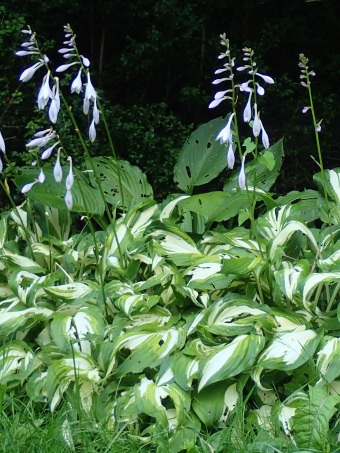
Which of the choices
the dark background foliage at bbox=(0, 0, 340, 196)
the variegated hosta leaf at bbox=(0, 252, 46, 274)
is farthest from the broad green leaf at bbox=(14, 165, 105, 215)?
the dark background foliage at bbox=(0, 0, 340, 196)

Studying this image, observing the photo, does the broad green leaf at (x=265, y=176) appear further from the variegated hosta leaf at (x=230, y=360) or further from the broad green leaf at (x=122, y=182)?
the variegated hosta leaf at (x=230, y=360)

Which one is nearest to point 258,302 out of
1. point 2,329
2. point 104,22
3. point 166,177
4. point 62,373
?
point 62,373

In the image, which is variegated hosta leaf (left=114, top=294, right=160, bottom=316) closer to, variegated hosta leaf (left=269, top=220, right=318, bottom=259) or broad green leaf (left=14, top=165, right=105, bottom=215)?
variegated hosta leaf (left=269, top=220, right=318, bottom=259)

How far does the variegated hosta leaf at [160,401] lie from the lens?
2.67 meters

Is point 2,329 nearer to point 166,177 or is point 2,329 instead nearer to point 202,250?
point 202,250

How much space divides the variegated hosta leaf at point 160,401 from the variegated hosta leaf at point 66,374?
0.71 feet

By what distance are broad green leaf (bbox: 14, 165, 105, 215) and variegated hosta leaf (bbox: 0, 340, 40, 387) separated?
92 centimetres

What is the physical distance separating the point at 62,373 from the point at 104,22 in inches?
157

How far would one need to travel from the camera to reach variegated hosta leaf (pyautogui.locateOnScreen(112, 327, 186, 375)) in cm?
288

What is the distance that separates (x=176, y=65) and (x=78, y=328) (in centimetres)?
370

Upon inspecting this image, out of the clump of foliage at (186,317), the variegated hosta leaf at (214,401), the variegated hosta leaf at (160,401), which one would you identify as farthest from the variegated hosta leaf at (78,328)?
the variegated hosta leaf at (214,401)

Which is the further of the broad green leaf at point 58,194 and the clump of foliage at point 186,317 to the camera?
the broad green leaf at point 58,194

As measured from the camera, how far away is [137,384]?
111 inches

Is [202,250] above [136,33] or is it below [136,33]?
below
